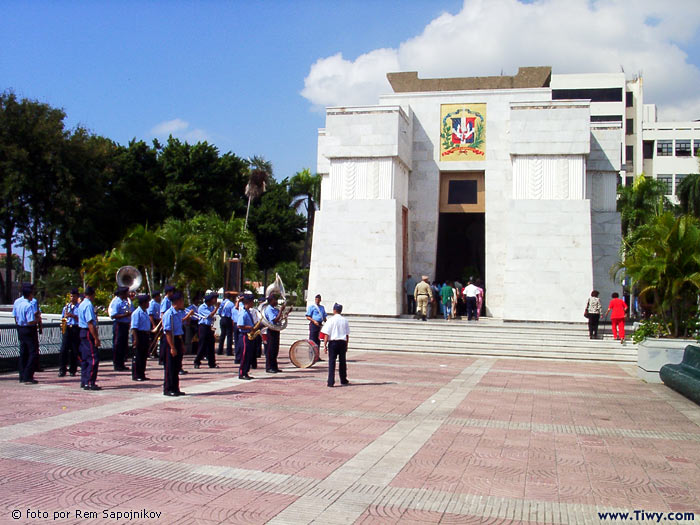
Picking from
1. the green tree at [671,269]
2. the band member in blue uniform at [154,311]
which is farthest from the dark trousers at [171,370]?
the green tree at [671,269]

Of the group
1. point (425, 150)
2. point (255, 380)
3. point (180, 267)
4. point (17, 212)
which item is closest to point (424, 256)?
point (425, 150)

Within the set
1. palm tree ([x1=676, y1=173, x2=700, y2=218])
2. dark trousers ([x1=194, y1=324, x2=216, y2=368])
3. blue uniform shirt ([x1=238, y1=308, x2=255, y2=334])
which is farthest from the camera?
palm tree ([x1=676, y1=173, x2=700, y2=218])

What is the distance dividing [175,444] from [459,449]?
2981 mm

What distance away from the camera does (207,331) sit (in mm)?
14586

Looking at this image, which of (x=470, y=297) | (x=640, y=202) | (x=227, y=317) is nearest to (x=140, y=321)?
(x=227, y=317)

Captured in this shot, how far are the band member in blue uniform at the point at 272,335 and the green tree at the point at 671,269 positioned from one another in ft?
25.2

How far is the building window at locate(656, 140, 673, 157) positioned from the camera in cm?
6125

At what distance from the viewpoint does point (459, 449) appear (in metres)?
7.32

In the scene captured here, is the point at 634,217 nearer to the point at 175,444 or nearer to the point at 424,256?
the point at 424,256

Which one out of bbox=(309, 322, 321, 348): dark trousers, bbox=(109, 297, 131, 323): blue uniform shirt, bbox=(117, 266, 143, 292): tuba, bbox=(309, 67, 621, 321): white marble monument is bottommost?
bbox=(309, 322, 321, 348): dark trousers

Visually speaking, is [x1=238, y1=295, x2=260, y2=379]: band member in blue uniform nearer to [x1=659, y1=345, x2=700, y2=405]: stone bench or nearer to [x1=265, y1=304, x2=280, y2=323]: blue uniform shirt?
[x1=265, y1=304, x2=280, y2=323]: blue uniform shirt

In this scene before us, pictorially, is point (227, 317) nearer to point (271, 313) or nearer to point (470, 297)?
point (271, 313)

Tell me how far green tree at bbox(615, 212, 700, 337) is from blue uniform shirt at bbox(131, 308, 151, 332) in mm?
10133

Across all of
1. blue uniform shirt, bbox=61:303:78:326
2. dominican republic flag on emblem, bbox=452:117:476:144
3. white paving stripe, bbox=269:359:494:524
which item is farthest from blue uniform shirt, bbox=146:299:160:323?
dominican republic flag on emblem, bbox=452:117:476:144
